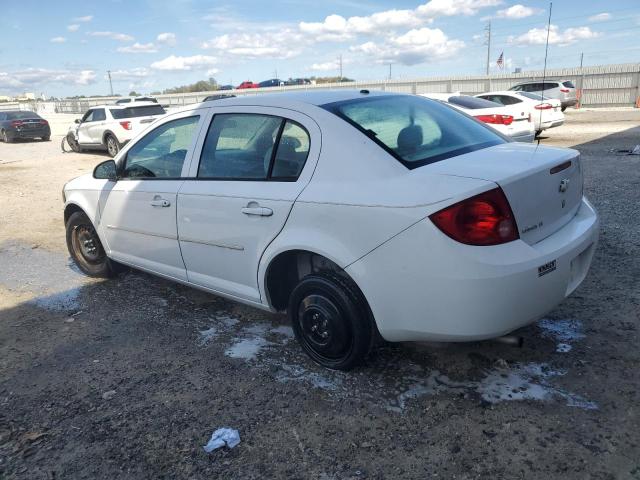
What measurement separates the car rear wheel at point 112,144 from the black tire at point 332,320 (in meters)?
14.3

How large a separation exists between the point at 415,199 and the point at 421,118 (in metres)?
1.06

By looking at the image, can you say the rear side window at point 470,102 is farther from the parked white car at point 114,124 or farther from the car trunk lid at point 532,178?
the car trunk lid at point 532,178

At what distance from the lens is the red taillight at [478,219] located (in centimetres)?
249

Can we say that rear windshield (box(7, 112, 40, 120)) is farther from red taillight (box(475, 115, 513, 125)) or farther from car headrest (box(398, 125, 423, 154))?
car headrest (box(398, 125, 423, 154))

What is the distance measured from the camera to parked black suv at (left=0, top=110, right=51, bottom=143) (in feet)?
74.8

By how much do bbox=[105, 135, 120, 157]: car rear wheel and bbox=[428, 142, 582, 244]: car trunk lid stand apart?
582 inches

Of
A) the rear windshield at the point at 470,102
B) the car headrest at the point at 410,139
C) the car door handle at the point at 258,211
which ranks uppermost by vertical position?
the car headrest at the point at 410,139

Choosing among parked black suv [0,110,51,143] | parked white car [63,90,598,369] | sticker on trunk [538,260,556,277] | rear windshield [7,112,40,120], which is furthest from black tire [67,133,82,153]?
sticker on trunk [538,260,556,277]

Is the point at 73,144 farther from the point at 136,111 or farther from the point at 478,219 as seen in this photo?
the point at 478,219

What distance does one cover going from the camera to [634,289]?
4.12m

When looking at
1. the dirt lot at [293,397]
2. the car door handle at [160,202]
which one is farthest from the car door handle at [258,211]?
the dirt lot at [293,397]

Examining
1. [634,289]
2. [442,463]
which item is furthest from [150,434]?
[634,289]

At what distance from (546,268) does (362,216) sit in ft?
3.17

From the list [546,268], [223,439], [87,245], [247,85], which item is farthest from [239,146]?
[247,85]
